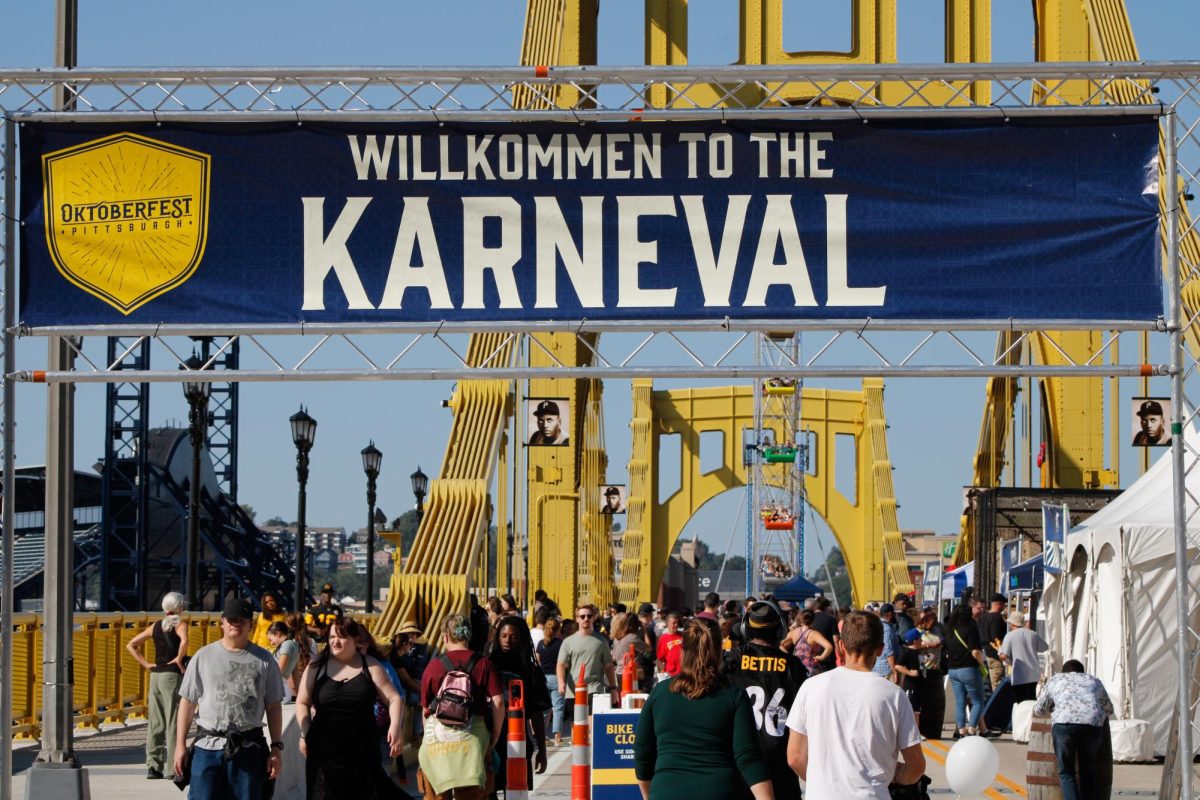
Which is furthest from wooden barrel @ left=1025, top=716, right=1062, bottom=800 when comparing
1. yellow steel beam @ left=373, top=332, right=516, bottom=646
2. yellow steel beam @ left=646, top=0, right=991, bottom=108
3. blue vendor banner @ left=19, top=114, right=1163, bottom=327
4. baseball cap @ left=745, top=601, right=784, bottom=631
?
yellow steel beam @ left=646, top=0, right=991, bottom=108

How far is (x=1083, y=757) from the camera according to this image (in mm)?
12234

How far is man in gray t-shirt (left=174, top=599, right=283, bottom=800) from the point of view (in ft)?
31.2

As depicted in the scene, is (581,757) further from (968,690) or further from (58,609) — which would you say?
(968,690)

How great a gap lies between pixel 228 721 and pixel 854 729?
3.81 metres

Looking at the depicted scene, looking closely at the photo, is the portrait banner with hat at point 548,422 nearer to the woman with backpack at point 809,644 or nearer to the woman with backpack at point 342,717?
the woman with backpack at point 809,644

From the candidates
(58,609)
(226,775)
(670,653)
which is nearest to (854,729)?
(226,775)

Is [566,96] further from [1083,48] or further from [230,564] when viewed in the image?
[230,564]

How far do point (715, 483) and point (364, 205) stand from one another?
296 ft

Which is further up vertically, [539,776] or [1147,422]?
[1147,422]

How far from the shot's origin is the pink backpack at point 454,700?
31.7 ft

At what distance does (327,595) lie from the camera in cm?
2070

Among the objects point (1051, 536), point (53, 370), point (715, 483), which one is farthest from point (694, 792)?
point (715, 483)

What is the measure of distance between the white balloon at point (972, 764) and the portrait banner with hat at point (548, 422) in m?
19.5

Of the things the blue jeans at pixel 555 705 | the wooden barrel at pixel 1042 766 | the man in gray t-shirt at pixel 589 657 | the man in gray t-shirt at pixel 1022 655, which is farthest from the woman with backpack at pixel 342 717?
the man in gray t-shirt at pixel 1022 655
